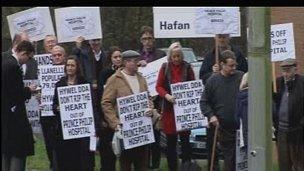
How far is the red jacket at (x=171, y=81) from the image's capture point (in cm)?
1176

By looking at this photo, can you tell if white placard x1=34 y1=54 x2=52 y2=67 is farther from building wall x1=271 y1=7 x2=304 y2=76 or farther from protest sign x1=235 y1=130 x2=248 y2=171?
building wall x1=271 y1=7 x2=304 y2=76

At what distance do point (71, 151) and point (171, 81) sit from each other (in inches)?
65.7

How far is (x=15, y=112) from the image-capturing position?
1023 centimetres

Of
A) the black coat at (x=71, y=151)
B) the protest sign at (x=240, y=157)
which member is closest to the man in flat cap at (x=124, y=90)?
the black coat at (x=71, y=151)

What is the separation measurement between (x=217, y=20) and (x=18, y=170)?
148 inches

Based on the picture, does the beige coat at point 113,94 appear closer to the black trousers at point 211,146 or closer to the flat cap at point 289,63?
the black trousers at point 211,146

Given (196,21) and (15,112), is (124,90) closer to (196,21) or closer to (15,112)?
(15,112)

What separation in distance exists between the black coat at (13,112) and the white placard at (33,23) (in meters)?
3.07

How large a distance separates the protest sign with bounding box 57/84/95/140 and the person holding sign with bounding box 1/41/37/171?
868 mm

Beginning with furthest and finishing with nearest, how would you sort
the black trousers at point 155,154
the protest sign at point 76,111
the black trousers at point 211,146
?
the black trousers at point 155,154 < the black trousers at point 211,146 < the protest sign at point 76,111

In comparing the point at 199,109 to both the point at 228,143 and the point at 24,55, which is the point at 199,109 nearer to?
the point at 228,143

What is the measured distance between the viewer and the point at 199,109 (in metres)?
11.9
